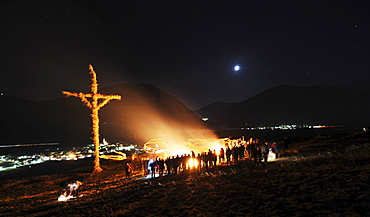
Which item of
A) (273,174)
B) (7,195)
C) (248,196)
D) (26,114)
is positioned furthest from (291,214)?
(26,114)

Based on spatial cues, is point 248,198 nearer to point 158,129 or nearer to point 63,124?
point 158,129

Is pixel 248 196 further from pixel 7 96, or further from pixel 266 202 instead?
pixel 7 96

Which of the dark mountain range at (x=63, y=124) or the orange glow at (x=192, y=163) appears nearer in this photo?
the orange glow at (x=192, y=163)

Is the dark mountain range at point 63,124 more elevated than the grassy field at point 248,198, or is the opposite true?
the dark mountain range at point 63,124

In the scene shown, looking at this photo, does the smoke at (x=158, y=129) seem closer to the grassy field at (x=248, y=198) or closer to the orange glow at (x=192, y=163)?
the orange glow at (x=192, y=163)

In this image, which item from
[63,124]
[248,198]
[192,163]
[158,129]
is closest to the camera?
[248,198]

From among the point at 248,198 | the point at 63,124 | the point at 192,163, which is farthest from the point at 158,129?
the point at 248,198

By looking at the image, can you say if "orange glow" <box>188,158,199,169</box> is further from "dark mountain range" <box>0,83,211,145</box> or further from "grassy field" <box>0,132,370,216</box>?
"dark mountain range" <box>0,83,211,145</box>

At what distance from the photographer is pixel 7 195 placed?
16969mm

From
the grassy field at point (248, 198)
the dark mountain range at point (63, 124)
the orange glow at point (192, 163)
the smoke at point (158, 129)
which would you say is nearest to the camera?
the grassy field at point (248, 198)

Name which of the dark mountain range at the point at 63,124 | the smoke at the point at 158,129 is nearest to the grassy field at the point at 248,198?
the smoke at the point at 158,129

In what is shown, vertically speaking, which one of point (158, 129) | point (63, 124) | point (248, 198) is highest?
point (63, 124)

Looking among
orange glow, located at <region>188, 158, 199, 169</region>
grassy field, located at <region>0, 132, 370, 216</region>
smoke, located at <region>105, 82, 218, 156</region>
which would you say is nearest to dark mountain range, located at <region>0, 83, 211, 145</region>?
smoke, located at <region>105, 82, 218, 156</region>

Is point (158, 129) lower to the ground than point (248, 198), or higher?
higher
